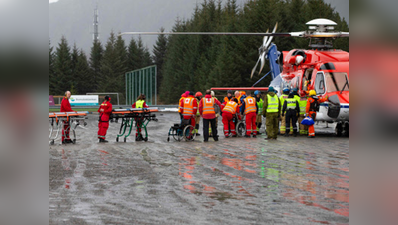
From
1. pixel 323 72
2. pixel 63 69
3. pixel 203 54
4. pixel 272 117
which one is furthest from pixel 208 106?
pixel 63 69

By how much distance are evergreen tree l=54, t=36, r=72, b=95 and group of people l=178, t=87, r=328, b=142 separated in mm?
70639

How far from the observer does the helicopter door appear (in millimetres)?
19203

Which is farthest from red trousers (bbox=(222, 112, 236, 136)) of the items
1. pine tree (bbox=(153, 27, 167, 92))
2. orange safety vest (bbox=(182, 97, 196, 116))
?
pine tree (bbox=(153, 27, 167, 92))

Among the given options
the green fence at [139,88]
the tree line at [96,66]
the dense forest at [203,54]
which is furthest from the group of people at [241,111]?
the tree line at [96,66]

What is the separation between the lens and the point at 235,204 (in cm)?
727

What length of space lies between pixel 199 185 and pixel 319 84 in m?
13.0

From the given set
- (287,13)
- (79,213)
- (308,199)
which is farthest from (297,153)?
(287,13)

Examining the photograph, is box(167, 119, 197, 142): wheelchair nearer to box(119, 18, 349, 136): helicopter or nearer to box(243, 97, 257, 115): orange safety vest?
box(243, 97, 257, 115): orange safety vest

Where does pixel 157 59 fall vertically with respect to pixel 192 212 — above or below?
above

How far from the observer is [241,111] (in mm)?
21953

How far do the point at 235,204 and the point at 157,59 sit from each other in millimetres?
100542

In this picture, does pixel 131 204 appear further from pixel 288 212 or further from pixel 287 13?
pixel 287 13

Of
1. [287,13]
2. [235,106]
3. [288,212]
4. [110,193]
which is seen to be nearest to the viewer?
[288,212]
